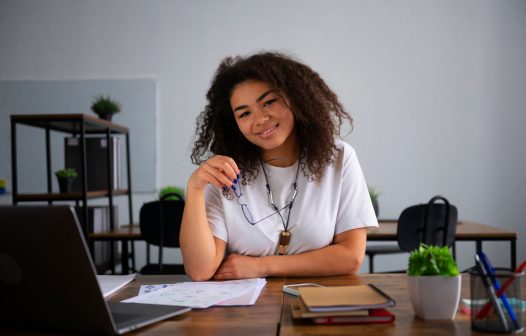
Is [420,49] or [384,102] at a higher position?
[420,49]

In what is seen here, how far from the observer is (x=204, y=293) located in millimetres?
1161

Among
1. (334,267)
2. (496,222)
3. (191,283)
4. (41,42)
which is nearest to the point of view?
(191,283)

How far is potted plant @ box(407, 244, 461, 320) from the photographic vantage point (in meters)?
0.90

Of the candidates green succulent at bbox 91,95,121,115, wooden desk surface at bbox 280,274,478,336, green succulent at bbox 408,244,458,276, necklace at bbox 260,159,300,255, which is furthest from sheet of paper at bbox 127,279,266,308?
green succulent at bbox 91,95,121,115

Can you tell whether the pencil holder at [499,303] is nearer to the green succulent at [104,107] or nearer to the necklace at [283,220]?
the necklace at [283,220]

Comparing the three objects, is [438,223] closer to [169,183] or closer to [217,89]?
[217,89]

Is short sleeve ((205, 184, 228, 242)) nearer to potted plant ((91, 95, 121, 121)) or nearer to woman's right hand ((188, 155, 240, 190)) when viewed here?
woman's right hand ((188, 155, 240, 190))

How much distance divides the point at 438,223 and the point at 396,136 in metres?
1.85

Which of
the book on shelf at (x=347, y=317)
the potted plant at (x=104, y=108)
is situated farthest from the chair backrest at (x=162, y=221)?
the book on shelf at (x=347, y=317)

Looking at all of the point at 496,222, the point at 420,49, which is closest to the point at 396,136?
the point at 420,49

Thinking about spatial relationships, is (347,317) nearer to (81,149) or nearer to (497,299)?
(497,299)

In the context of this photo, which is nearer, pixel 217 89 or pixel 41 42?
pixel 217 89

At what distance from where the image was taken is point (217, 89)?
5.49 ft

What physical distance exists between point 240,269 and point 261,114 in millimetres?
455
